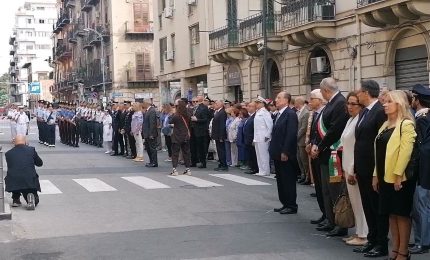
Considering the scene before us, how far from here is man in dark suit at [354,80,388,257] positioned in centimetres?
754

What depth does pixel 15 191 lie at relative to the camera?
11.1 meters

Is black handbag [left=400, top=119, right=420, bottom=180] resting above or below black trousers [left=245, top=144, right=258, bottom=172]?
above

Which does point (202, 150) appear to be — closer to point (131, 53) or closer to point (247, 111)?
point (247, 111)

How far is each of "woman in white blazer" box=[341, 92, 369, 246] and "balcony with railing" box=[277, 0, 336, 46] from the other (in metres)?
14.0

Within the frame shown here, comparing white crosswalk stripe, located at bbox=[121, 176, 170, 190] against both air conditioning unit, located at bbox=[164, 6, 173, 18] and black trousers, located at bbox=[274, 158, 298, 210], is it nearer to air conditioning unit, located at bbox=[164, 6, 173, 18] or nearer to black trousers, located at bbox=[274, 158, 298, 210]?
black trousers, located at bbox=[274, 158, 298, 210]

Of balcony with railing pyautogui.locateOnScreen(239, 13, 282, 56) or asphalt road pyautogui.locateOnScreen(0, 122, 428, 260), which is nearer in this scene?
asphalt road pyautogui.locateOnScreen(0, 122, 428, 260)

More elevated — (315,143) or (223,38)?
(223,38)

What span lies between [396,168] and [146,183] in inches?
344

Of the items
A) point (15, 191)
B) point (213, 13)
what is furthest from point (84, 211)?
point (213, 13)

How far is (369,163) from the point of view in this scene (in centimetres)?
759

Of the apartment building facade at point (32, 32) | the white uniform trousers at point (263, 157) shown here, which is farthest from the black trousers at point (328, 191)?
the apartment building facade at point (32, 32)

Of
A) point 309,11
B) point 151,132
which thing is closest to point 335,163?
point 151,132

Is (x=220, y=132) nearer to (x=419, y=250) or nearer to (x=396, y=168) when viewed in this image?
(x=419, y=250)

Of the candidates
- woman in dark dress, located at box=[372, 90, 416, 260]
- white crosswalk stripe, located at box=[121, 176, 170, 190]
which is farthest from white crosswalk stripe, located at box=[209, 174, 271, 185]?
woman in dark dress, located at box=[372, 90, 416, 260]
